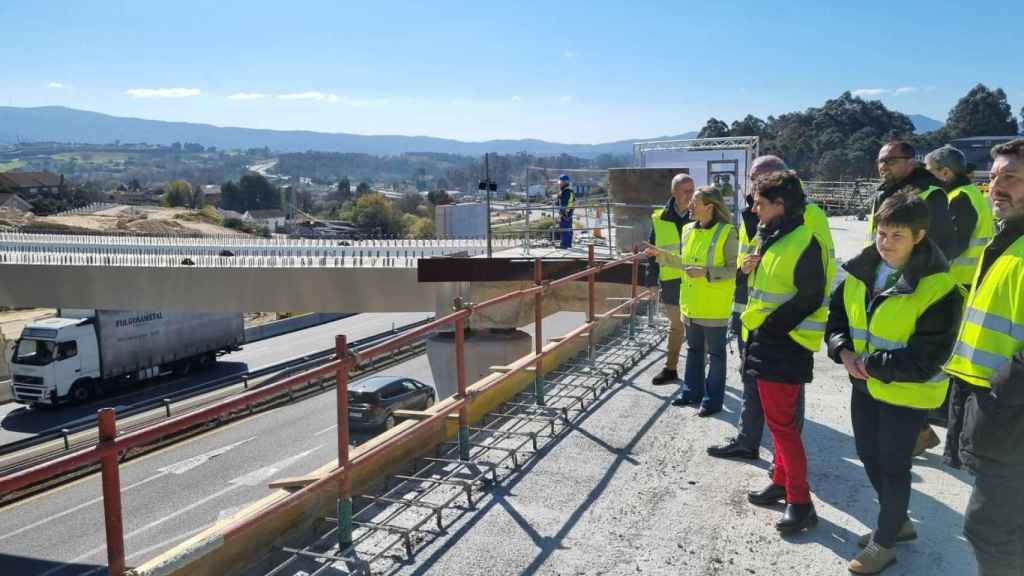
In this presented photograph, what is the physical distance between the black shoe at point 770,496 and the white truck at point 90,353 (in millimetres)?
28549

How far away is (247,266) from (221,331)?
591 inches

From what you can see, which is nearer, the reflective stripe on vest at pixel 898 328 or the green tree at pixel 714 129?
the reflective stripe on vest at pixel 898 328

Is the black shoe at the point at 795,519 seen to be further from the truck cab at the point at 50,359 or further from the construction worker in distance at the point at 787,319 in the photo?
the truck cab at the point at 50,359

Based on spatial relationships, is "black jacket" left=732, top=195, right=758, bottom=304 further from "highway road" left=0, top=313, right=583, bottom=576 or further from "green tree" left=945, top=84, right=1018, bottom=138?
"green tree" left=945, top=84, right=1018, bottom=138

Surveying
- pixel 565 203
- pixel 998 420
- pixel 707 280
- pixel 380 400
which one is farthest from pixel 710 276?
pixel 380 400

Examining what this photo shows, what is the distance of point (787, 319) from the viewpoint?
152 inches

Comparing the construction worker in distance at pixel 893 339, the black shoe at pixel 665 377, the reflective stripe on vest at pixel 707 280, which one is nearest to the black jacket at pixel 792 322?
the construction worker in distance at pixel 893 339

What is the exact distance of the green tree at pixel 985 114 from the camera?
72375 mm

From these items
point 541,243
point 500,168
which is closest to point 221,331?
point 500,168

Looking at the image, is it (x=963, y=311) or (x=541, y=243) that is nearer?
(x=963, y=311)

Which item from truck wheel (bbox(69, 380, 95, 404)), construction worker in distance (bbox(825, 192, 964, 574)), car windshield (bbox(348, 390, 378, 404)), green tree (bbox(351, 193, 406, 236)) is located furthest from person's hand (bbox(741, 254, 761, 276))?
green tree (bbox(351, 193, 406, 236))

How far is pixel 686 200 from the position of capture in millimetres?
6742

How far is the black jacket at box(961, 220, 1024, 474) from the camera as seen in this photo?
2463 mm

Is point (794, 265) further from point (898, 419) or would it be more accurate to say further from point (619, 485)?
point (619, 485)
